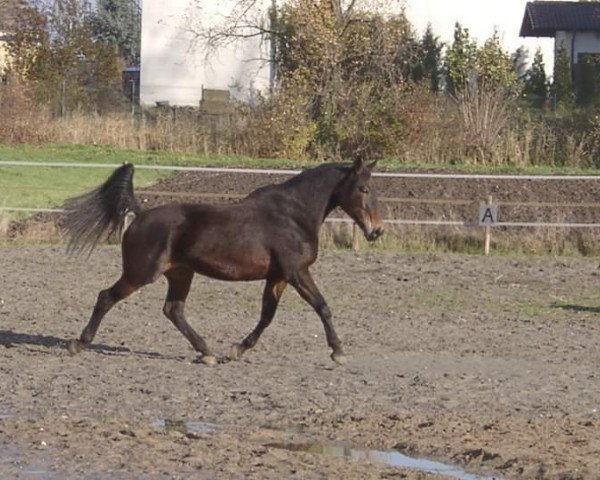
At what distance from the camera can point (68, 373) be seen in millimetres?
10656

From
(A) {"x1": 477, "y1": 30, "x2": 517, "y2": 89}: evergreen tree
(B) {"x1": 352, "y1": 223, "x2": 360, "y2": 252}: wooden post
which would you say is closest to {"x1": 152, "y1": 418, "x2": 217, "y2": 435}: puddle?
(B) {"x1": 352, "y1": 223, "x2": 360, "y2": 252}: wooden post

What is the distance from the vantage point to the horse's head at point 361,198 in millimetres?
11383

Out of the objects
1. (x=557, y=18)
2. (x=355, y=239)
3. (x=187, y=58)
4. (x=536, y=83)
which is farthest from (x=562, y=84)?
(x=355, y=239)

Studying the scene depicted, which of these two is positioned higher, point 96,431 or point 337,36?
point 337,36

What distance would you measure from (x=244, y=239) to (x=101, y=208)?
1.35 metres

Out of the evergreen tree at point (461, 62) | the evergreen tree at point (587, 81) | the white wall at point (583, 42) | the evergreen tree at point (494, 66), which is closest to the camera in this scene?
the evergreen tree at point (494, 66)

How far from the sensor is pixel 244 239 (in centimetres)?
1121

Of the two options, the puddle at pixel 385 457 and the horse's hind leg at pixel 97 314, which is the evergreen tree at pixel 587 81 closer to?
the horse's hind leg at pixel 97 314

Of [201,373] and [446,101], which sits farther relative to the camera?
[446,101]

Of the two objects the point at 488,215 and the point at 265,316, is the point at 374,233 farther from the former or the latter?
the point at 488,215

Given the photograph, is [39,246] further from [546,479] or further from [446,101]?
[446,101]

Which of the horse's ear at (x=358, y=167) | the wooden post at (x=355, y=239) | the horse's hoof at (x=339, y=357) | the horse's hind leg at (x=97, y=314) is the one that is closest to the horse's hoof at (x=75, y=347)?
the horse's hind leg at (x=97, y=314)

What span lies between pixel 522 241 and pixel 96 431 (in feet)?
45.4

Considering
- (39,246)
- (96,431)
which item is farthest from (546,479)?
(39,246)
